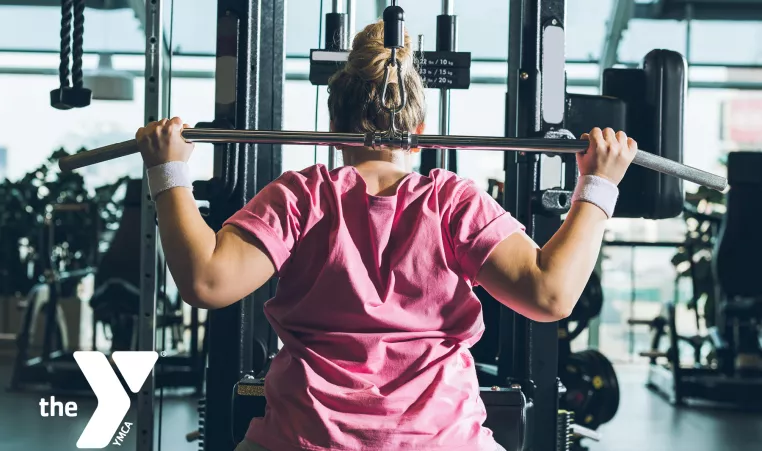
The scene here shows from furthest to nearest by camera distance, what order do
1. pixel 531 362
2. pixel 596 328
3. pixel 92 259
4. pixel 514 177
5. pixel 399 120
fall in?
1. pixel 596 328
2. pixel 92 259
3. pixel 514 177
4. pixel 531 362
5. pixel 399 120

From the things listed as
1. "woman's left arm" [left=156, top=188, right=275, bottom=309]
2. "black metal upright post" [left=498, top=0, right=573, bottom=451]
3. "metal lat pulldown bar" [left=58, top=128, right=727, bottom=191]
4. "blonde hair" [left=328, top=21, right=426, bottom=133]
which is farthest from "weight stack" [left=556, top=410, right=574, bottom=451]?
"woman's left arm" [left=156, top=188, right=275, bottom=309]

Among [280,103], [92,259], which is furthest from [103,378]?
[92,259]

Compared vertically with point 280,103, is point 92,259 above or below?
below

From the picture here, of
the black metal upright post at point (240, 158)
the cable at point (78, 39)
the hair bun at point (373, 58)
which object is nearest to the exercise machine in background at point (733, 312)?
the black metal upright post at point (240, 158)

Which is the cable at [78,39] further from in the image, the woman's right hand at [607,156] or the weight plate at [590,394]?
the weight plate at [590,394]

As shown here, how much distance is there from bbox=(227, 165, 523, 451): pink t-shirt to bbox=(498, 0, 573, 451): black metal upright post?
1.06 metres

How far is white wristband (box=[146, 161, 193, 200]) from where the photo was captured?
1266mm

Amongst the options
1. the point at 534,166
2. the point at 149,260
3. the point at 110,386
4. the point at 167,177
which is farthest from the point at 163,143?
the point at 110,386

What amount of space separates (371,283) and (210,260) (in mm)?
223

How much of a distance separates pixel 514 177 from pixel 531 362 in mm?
629

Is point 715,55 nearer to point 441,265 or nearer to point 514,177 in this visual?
point 514,177

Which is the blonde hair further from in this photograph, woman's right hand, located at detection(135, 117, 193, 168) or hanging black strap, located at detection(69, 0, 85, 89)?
hanging black strap, located at detection(69, 0, 85, 89)

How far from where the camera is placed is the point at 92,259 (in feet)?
21.7

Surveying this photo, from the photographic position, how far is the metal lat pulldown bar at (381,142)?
1295mm
